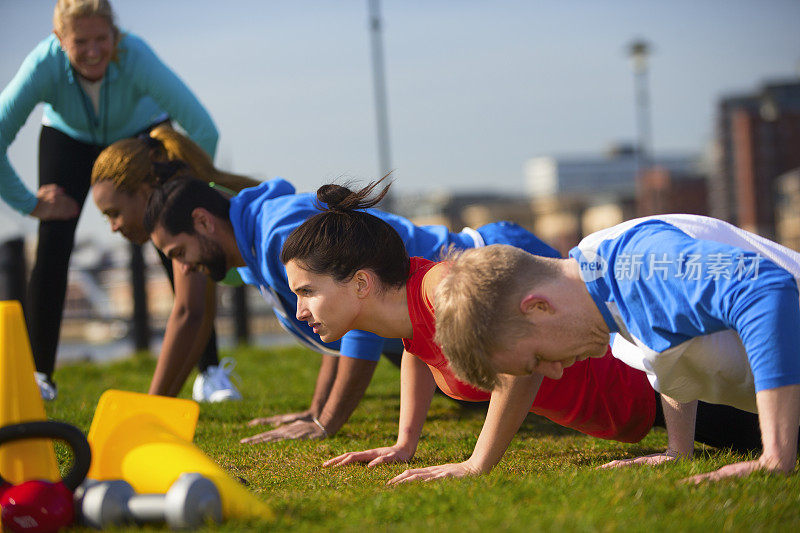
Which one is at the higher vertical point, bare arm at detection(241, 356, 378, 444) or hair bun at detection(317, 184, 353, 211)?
hair bun at detection(317, 184, 353, 211)

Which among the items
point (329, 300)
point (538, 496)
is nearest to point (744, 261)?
point (538, 496)

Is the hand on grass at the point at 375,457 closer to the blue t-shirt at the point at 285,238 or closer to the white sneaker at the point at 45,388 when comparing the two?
the blue t-shirt at the point at 285,238

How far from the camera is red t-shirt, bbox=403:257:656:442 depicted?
338cm

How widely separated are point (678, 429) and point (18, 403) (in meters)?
2.53

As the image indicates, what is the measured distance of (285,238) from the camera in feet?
13.3

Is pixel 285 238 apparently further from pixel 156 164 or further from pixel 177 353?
pixel 177 353

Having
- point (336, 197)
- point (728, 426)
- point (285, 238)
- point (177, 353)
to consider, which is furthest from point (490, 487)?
point (177, 353)

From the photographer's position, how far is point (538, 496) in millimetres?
2566

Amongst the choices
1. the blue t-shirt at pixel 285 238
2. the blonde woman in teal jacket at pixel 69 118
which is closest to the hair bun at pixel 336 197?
the blue t-shirt at pixel 285 238

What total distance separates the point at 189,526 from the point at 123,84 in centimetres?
390

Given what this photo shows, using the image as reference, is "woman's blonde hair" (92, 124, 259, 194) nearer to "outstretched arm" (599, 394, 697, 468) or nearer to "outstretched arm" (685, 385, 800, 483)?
"outstretched arm" (599, 394, 697, 468)

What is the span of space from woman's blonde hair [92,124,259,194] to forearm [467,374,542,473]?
2.53 metres

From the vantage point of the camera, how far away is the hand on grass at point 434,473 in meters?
3.04

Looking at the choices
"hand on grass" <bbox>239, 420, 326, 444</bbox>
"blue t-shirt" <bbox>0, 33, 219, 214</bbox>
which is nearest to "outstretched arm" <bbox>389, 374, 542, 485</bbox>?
"hand on grass" <bbox>239, 420, 326, 444</bbox>
